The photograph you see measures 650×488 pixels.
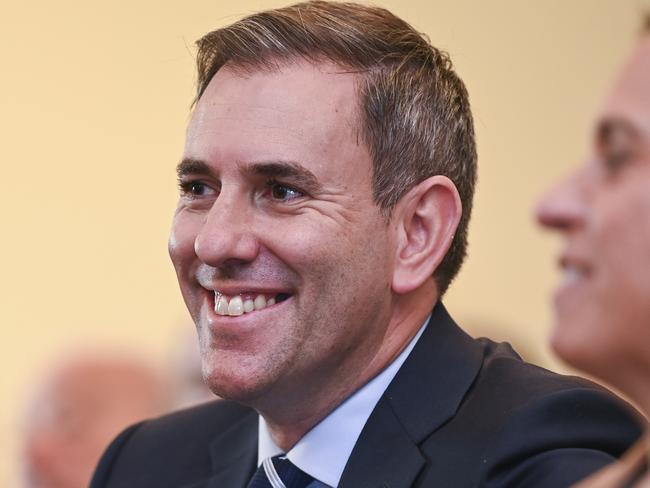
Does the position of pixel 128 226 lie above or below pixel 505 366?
below

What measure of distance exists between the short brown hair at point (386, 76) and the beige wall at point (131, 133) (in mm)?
3573

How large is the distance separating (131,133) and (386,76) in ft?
12.9

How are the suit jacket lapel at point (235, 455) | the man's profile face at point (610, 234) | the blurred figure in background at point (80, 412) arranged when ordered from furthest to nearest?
the blurred figure in background at point (80, 412)
the suit jacket lapel at point (235, 455)
the man's profile face at point (610, 234)

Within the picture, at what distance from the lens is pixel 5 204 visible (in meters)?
6.23

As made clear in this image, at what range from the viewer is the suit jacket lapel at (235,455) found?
106 inches

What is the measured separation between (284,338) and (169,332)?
13.3 feet

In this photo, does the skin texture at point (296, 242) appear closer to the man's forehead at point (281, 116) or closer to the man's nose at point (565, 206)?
the man's forehead at point (281, 116)

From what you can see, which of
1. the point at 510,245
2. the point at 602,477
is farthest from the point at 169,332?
the point at 602,477

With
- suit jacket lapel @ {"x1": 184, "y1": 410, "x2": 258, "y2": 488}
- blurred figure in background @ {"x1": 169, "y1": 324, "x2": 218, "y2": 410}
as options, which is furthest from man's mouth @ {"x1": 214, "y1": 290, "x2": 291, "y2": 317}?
blurred figure in background @ {"x1": 169, "y1": 324, "x2": 218, "y2": 410}

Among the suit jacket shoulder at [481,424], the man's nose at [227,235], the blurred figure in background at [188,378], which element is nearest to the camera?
the suit jacket shoulder at [481,424]

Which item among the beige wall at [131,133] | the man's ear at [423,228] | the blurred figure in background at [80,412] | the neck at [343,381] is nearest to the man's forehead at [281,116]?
the man's ear at [423,228]

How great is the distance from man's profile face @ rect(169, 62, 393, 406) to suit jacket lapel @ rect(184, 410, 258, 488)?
0.31 metres

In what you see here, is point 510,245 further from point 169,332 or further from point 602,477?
point 602,477

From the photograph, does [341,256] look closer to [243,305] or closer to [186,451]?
[243,305]
